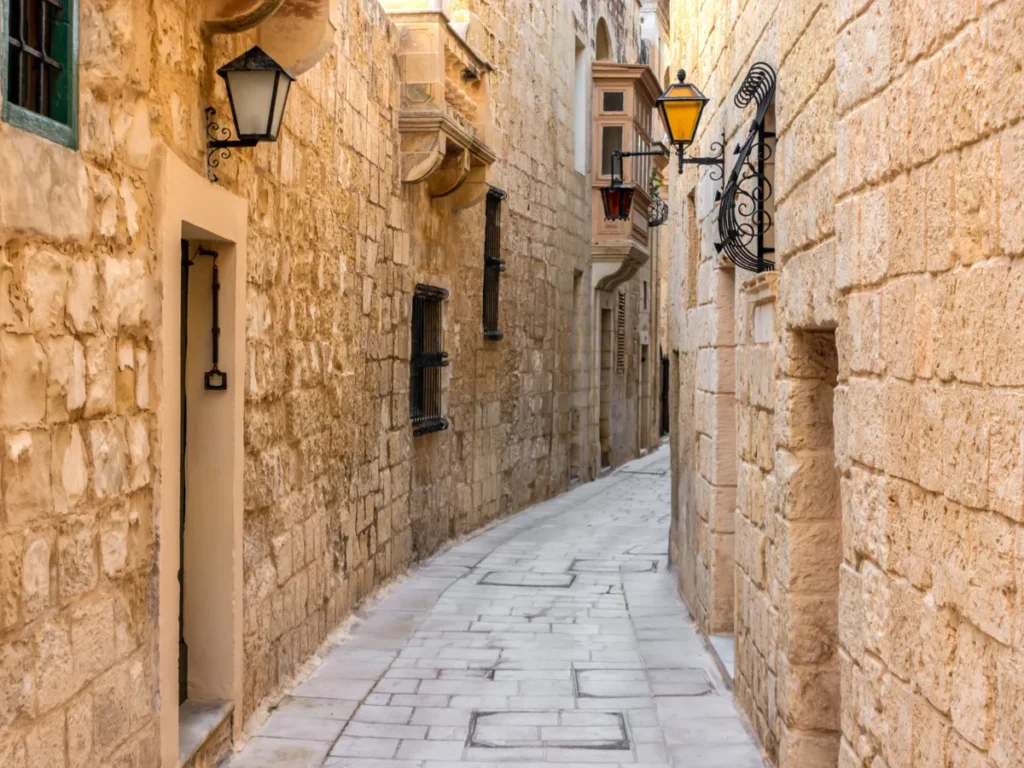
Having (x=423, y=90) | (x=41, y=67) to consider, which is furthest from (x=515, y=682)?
(x=423, y=90)

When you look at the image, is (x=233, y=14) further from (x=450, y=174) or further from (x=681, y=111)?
(x=450, y=174)

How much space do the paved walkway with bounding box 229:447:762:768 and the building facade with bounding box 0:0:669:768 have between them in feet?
0.99

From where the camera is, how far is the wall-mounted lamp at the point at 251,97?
15.5ft

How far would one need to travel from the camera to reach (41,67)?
3.21 metres

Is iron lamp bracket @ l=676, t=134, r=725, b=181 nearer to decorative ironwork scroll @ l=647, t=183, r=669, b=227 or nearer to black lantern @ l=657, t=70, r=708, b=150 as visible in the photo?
black lantern @ l=657, t=70, r=708, b=150

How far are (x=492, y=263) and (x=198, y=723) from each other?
8224mm

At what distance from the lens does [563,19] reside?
1648 cm

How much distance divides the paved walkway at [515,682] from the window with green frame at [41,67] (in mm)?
2830

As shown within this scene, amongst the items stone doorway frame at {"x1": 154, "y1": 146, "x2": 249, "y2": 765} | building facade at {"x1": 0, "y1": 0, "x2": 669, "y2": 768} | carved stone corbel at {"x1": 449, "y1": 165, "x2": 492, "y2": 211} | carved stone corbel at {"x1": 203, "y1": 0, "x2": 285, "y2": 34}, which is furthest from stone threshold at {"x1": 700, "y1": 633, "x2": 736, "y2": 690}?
carved stone corbel at {"x1": 449, "y1": 165, "x2": 492, "y2": 211}

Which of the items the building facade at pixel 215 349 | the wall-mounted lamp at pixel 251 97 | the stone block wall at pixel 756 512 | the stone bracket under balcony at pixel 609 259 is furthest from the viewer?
the stone bracket under balcony at pixel 609 259

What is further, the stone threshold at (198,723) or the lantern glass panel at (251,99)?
the lantern glass panel at (251,99)

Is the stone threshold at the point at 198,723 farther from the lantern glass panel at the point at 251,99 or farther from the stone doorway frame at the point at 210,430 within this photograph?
the lantern glass panel at the point at 251,99

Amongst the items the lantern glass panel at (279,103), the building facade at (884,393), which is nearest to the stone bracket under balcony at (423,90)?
the building facade at (884,393)

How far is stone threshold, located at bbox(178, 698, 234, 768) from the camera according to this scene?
4.49 meters
